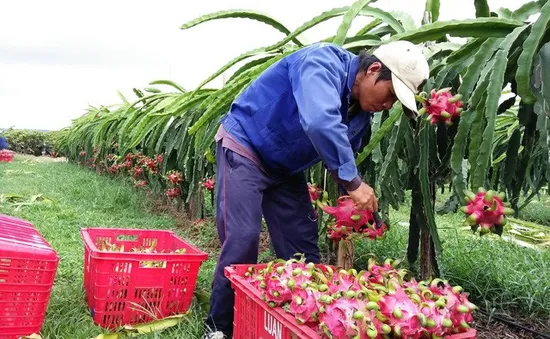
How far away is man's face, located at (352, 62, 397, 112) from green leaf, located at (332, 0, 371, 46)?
0.33m

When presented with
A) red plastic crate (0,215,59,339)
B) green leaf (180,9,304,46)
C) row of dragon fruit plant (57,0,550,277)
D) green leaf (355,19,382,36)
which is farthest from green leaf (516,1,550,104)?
red plastic crate (0,215,59,339)

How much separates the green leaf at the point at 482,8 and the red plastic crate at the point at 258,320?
3.76ft

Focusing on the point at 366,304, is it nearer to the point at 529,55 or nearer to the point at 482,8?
the point at 529,55

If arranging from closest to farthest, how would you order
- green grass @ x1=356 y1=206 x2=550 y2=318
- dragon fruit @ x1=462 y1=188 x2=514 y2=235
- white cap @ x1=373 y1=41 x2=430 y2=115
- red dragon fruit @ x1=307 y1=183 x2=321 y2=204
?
dragon fruit @ x1=462 y1=188 x2=514 y2=235, white cap @ x1=373 y1=41 x2=430 y2=115, red dragon fruit @ x1=307 y1=183 x2=321 y2=204, green grass @ x1=356 y1=206 x2=550 y2=318

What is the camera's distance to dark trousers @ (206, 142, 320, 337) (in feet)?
6.52

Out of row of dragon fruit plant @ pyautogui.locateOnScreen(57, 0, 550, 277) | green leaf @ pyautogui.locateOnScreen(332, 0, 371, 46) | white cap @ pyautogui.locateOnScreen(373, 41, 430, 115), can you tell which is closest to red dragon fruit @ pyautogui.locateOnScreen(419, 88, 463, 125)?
row of dragon fruit plant @ pyautogui.locateOnScreen(57, 0, 550, 277)

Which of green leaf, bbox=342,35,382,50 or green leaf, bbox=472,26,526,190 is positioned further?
green leaf, bbox=342,35,382,50

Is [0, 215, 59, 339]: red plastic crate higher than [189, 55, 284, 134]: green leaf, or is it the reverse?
[189, 55, 284, 134]: green leaf

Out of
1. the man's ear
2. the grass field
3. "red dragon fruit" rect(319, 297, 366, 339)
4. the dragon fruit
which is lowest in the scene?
the grass field

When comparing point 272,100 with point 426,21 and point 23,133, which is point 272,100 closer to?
point 426,21

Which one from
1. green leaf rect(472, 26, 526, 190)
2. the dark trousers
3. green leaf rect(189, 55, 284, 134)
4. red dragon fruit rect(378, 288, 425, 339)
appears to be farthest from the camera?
green leaf rect(189, 55, 284, 134)

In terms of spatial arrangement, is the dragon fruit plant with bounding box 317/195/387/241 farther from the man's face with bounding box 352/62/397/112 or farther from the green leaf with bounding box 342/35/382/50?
the green leaf with bounding box 342/35/382/50

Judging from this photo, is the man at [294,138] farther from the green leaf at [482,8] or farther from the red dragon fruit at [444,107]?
the green leaf at [482,8]

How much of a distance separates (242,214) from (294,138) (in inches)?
13.1
